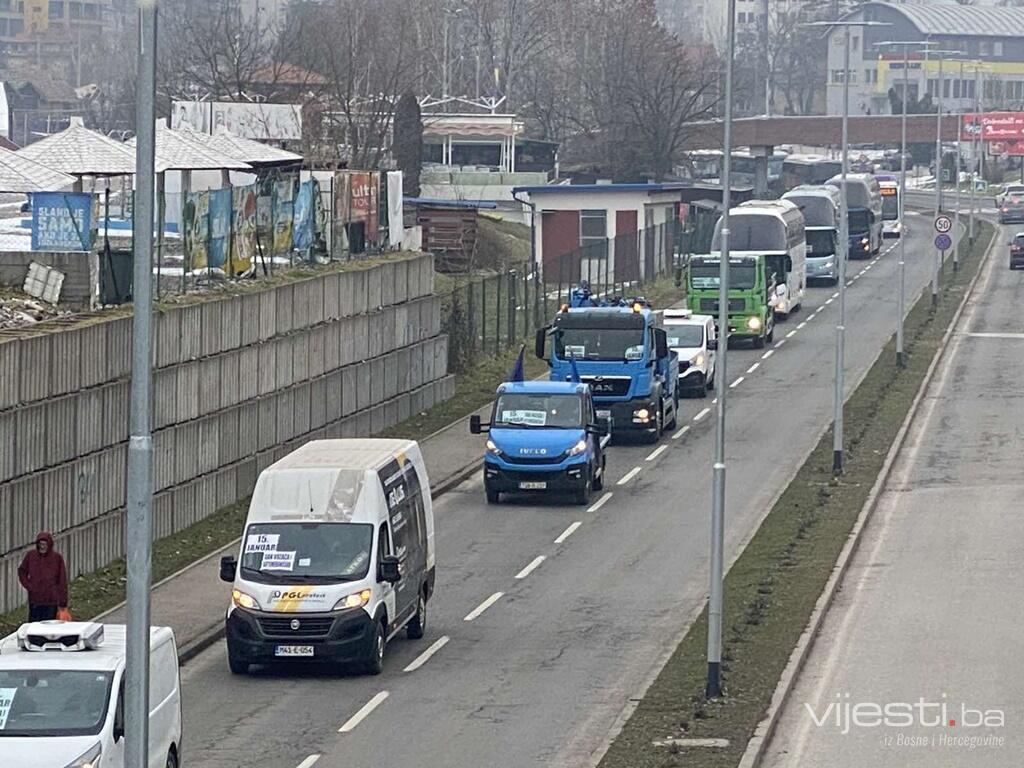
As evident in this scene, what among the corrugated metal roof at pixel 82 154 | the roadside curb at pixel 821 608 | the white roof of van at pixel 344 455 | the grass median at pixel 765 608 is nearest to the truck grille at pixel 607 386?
the grass median at pixel 765 608

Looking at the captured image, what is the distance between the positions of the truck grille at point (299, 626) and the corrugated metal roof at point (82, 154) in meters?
18.1

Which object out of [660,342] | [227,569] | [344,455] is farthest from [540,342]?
[227,569]

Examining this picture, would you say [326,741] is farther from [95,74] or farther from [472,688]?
[95,74]

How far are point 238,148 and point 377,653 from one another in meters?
26.9

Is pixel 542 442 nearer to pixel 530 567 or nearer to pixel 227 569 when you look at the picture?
pixel 530 567

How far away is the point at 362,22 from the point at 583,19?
87.3 feet

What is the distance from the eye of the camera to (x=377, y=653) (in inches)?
885

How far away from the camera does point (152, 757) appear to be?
16172mm

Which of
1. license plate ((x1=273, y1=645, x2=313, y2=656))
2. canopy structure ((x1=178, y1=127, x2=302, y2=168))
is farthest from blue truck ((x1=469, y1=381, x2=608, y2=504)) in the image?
license plate ((x1=273, y1=645, x2=313, y2=656))

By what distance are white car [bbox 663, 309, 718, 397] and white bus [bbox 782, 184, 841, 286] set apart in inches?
1069

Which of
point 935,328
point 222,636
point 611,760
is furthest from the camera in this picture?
point 935,328

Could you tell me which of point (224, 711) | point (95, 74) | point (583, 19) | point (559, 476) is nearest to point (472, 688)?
point (224, 711)

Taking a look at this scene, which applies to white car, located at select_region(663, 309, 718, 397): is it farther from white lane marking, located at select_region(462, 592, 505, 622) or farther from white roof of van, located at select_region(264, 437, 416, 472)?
white roof of van, located at select_region(264, 437, 416, 472)

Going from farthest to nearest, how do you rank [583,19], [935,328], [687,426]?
[583,19], [935,328], [687,426]
